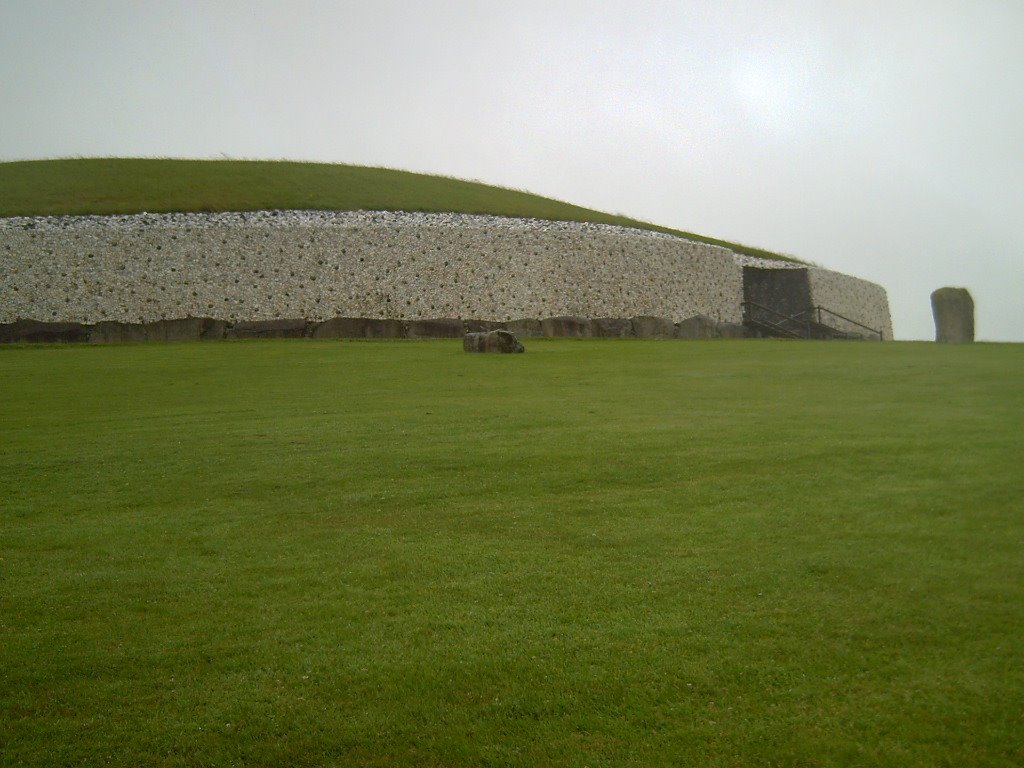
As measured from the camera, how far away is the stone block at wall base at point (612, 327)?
36.8m

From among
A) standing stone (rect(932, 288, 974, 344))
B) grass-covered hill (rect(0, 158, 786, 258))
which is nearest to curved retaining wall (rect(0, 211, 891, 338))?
grass-covered hill (rect(0, 158, 786, 258))

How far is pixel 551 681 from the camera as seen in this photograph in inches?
225

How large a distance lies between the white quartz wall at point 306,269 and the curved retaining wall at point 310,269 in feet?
0.13

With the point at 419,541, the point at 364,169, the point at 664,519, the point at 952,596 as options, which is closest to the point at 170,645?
the point at 419,541

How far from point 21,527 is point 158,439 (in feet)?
12.9

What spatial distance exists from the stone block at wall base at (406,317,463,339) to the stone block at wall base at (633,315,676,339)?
6886mm

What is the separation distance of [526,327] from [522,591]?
29.7 metres

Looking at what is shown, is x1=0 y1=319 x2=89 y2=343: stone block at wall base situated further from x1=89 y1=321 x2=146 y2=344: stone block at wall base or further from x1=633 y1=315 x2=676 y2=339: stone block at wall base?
→ x1=633 y1=315 x2=676 y2=339: stone block at wall base

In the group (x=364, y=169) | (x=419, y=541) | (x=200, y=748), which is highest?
(x=364, y=169)

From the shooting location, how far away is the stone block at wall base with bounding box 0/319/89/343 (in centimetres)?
3453

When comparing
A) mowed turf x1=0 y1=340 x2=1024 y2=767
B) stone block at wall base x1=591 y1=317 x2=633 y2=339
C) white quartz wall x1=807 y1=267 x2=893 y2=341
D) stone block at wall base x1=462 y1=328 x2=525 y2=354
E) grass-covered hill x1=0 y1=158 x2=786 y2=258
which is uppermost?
grass-covered hill x1=0 y1=158 x2=786 y2=258

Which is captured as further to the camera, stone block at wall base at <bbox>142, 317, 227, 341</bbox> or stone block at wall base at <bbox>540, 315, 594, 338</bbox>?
stone block at wall base at <bbox>540, 315, 594, 338</bbox>

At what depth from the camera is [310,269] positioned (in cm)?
3634

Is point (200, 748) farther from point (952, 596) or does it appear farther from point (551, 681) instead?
point (952, 596)
